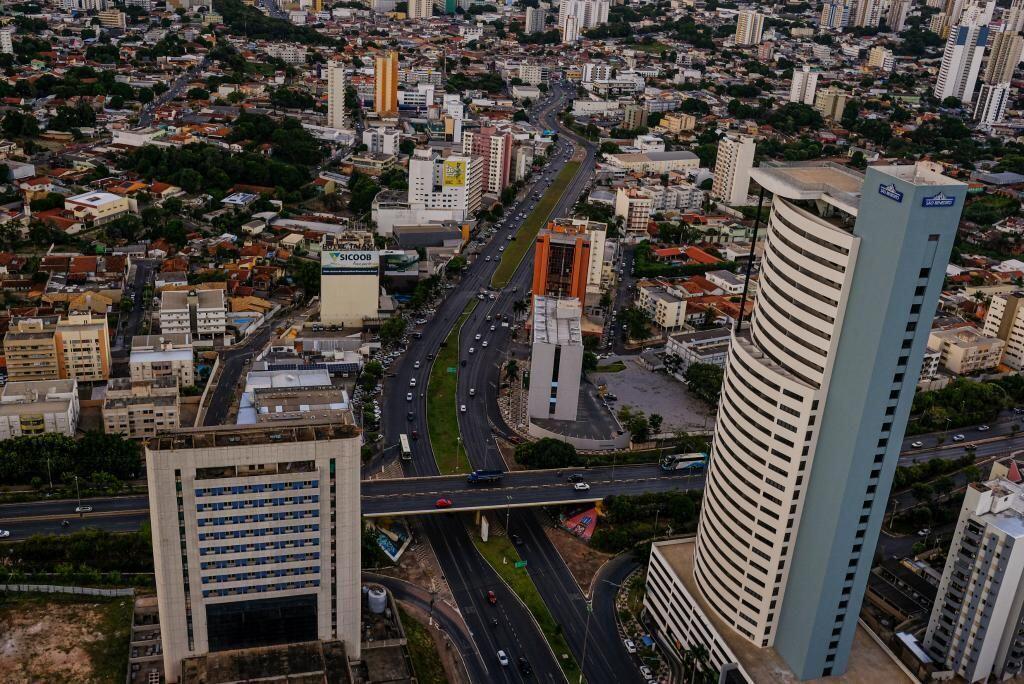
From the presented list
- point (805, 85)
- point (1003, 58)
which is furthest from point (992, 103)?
point (805, 85)

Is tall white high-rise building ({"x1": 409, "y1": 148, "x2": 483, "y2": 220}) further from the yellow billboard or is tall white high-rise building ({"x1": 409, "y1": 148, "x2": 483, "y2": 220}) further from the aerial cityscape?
the aerial cityscape

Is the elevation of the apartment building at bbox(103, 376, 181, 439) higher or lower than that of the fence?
higher

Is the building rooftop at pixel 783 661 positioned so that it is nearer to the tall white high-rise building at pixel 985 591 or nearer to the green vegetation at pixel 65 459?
the tall white high-rise building at pixel 985 591

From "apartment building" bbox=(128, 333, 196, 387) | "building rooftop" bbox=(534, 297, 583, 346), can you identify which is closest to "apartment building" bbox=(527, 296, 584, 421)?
"building rooftop" bbox=(534, 297, 583, 346)

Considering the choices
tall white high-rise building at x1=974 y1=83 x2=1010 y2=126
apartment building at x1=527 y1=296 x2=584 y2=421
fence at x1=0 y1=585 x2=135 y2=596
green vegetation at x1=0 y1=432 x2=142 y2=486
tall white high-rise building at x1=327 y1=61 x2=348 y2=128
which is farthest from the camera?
tall white high-rise building at x1=974 y1=83 x2=1010 y2=126

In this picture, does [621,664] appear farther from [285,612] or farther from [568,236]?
[568,236]
